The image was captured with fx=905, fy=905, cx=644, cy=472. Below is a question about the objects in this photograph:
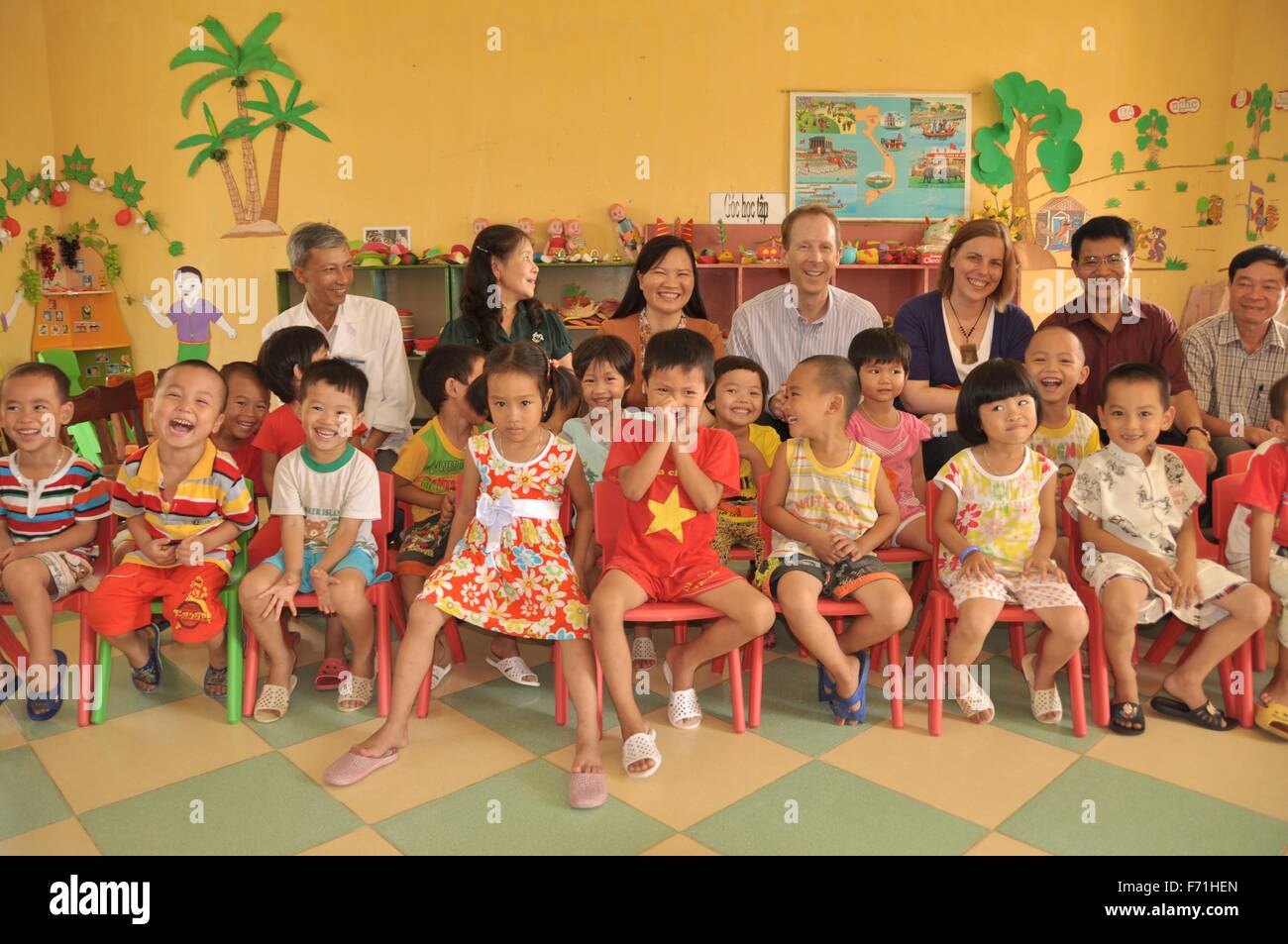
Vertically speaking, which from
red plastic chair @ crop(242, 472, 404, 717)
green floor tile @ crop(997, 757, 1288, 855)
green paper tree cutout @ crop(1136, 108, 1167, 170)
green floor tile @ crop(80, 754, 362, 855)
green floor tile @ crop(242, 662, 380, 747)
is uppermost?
green paper tree cutout @ crop(1136, 108, 1167, 170)

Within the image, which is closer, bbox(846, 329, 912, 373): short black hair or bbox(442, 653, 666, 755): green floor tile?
bbox(442, 653, 666, 755): green floor tile

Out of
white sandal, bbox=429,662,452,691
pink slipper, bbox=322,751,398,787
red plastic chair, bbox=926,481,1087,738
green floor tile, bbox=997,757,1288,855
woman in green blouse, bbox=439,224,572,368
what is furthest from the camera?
woman in green blouse, bbox=439,224,572,368

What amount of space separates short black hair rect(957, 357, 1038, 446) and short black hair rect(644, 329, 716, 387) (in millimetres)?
751

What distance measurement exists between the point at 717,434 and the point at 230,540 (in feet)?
4.58

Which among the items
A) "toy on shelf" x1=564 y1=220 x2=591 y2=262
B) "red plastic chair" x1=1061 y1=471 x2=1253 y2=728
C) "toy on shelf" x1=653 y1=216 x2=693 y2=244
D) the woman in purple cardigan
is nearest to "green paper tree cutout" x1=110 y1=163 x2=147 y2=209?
"toy on shelf" x1=564 y1=220 x2=591 y2=262

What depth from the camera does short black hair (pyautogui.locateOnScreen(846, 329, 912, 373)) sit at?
2771 millimetres

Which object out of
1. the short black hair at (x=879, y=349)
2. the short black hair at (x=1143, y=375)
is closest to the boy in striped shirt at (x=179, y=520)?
the short black hair at (x=879, y=349)

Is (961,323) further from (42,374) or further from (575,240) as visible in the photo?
(575,240)

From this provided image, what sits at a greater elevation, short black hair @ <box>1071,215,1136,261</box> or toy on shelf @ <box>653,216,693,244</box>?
toy on shelf @ <box>653,216,693,244</box>

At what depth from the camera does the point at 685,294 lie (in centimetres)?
319

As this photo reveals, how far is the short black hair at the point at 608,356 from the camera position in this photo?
8.94 ft

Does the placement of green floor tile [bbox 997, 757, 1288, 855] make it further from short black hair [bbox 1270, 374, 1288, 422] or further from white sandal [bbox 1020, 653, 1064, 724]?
short black hair [bbox 1270, 374, 1288, 422]

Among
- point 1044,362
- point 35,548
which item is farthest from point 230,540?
point 1044,362

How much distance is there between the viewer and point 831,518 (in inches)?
99.2
